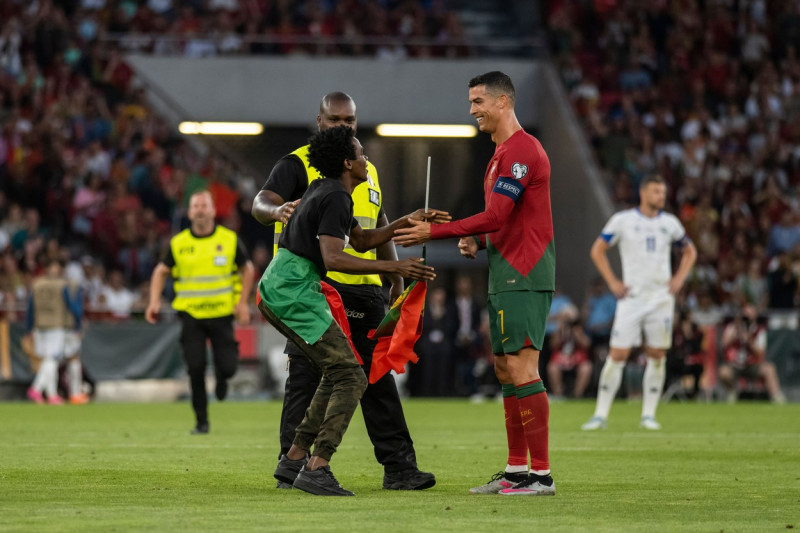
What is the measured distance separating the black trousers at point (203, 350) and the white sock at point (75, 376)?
8581mm

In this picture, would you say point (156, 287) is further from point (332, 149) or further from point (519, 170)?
point (519, 170)

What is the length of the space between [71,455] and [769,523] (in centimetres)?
601

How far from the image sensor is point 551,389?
2358cm

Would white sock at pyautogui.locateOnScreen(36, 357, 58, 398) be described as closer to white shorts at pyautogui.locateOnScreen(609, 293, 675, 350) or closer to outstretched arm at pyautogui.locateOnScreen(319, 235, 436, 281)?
white shorts at pyautogui.locateOnScreen(609, 293, 675, 350)

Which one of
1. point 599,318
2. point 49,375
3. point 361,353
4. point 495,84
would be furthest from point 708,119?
point 361,353

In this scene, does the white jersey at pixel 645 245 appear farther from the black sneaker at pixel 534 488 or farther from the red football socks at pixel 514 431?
the black sneaker at pixel 534 488

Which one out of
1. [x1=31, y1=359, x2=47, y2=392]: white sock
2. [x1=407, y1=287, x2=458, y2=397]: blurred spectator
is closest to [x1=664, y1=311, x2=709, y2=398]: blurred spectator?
[x1=407, y1=287, x2=458, y2=397]: blurred spectator

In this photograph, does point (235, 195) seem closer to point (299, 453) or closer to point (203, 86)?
point (203, 86)

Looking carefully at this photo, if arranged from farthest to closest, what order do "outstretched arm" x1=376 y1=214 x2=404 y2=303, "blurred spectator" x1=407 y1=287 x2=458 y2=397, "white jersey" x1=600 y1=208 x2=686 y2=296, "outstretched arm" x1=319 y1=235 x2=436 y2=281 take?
1. "blurred spectator" x1=407 y1=287 x2=458 y2=397
2. "white jersey" x1=600 y1=208 x2=686 y2=296
3. "outstretched arm" x1=376 y1=214 x2=404 y2=303
4. "outstretched arm" x1=319 y1=235 x2=436 y2=281

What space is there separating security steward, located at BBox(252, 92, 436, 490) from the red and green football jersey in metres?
0.72

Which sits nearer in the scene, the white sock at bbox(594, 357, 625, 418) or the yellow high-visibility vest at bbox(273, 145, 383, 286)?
the yellow high-visibility vest at bbox(273, 145, 383, 286)

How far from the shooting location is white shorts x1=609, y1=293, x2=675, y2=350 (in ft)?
50.4

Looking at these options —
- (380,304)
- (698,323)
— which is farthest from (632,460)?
(698,323)

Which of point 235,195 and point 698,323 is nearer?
point 698,323
